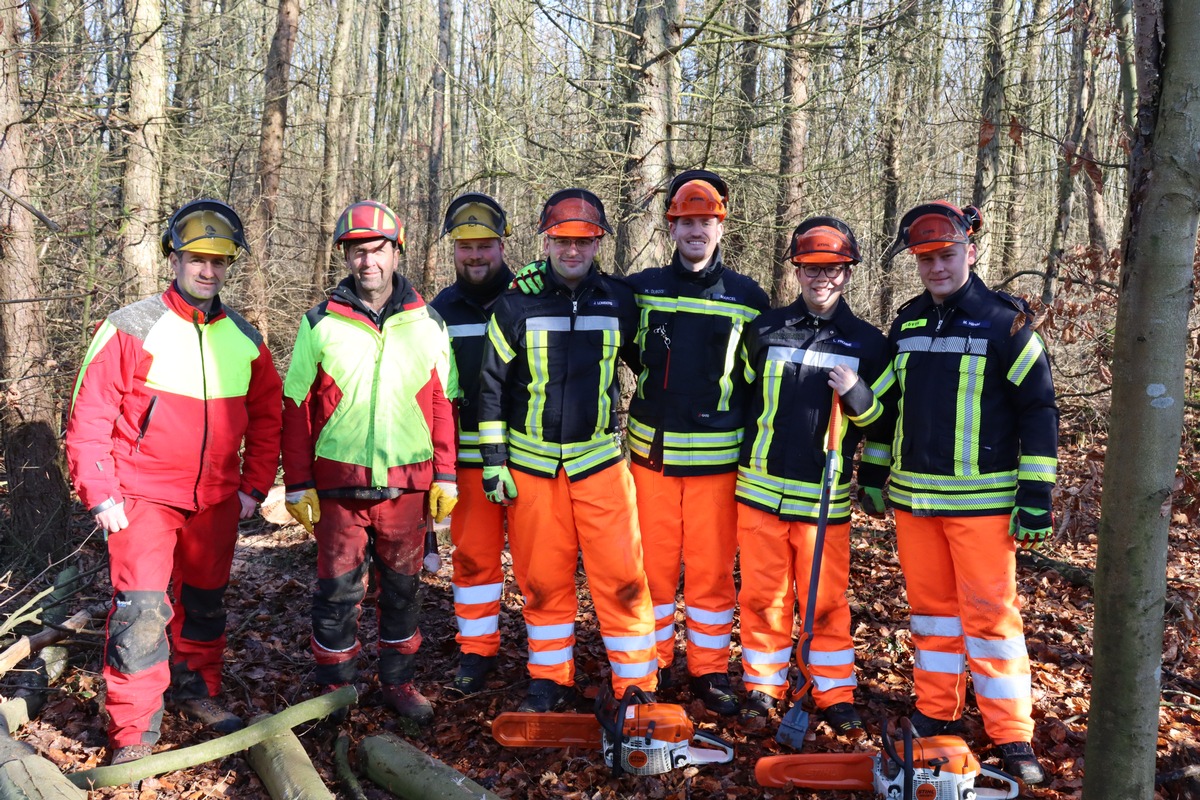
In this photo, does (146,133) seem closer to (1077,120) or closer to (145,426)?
(145,426)

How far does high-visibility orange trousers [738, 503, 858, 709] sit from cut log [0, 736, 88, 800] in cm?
293

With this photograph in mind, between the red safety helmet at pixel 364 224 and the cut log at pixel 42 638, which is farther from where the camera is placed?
the cut log at pixel 42 638

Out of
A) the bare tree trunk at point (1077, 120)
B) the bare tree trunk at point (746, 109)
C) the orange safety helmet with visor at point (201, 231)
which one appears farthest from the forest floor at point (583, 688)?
the bare tree trunk at point (746, 109)

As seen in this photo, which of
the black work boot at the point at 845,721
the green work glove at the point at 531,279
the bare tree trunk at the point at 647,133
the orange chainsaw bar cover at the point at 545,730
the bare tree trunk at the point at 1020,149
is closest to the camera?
the orange chainsaw bar cover at the point at 545,730

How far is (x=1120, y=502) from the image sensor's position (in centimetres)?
269

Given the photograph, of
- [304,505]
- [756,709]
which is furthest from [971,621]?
[304,505]

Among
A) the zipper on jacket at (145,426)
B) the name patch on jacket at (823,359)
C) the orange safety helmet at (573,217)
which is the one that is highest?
the orange safety helmet at (573,217)

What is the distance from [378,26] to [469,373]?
21356 millimetres

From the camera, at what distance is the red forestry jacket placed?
3734 mm

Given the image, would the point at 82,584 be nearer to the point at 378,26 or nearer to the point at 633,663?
the point at 633,663

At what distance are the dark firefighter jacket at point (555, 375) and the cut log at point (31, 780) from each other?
2176 mm

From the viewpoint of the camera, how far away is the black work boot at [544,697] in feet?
13.9

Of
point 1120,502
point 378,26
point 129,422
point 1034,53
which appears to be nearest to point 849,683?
point 1120,502

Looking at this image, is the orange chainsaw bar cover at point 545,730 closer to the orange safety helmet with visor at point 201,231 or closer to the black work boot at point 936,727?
the black work boot at point 936,727
